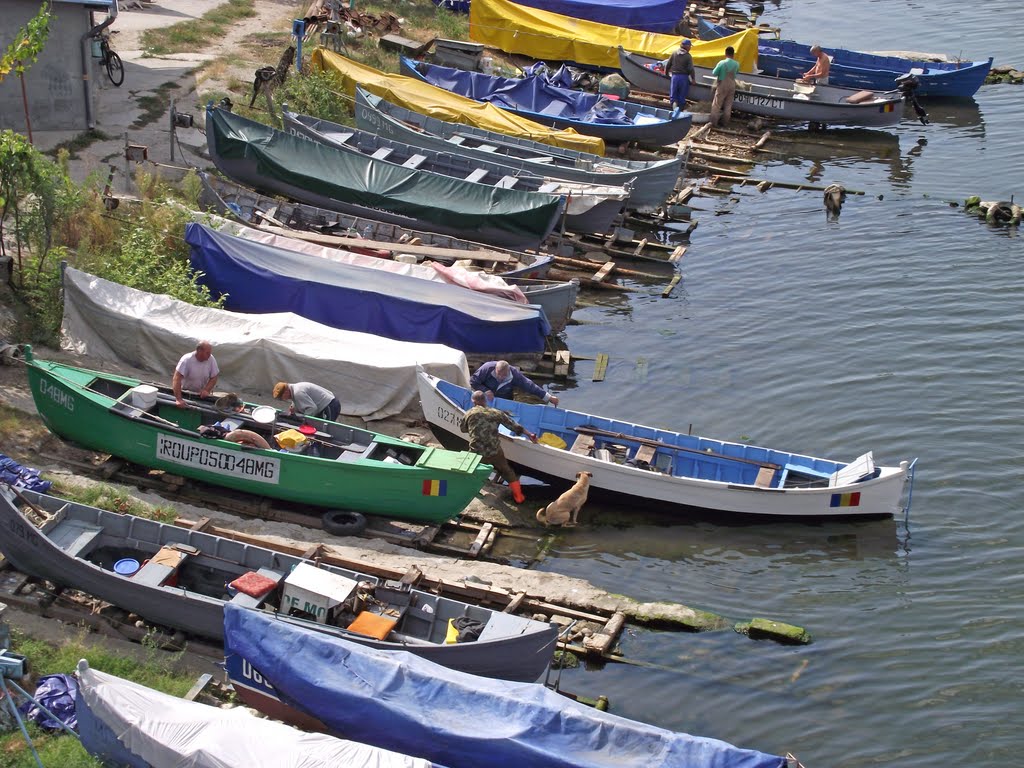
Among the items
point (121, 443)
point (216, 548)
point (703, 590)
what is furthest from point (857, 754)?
point (121, 443)

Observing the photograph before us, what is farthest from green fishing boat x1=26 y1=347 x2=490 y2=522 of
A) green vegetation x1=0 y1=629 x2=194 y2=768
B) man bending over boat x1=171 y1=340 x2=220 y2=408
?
green vegetation x1=0 y1=629 x2=194 y2=768

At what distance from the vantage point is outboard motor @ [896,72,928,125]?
34625 mm

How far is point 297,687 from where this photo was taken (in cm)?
1135

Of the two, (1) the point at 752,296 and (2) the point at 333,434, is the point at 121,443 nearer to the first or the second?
(2) the point at 333,434

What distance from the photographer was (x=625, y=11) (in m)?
40.4

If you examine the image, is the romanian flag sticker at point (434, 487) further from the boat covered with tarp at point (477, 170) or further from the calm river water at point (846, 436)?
the boat covered with tarp at point (477, 170)

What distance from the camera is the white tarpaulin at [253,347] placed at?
18359mm

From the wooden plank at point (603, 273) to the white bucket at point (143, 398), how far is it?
36.9ft

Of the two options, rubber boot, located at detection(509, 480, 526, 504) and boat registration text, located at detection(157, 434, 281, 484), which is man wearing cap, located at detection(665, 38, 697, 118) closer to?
rubber boot, located at detection(509, 480, 526, 504)

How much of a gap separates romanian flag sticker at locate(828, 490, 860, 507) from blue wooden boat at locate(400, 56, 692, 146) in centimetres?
1666

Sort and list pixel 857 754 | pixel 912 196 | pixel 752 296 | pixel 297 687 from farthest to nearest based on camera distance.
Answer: pixel 912 196 < pixel 752 296 < pixel 857 754 < pixel 297 687

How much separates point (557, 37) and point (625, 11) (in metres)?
4.10

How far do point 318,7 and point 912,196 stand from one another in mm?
19105

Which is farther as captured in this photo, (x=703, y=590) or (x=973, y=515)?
(x=973, y=515)
